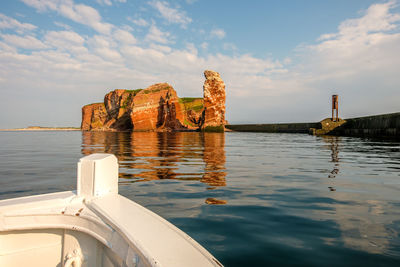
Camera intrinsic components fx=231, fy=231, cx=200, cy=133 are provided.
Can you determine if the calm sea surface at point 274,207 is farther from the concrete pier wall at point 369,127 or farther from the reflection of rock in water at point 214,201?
the concrete pier wall at point 369,127

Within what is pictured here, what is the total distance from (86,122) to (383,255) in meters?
114

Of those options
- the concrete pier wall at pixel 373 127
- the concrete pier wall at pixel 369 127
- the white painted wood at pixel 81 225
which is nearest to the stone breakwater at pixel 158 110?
the concrete pier wall at pixel 369 127

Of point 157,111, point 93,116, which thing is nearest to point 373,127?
point 157,111

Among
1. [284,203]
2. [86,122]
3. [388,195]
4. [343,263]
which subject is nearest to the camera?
[343,263]


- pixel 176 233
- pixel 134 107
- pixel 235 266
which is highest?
pixel 134 107

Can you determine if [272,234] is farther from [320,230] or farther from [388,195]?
[388,195]

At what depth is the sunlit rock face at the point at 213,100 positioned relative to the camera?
52.2 meters

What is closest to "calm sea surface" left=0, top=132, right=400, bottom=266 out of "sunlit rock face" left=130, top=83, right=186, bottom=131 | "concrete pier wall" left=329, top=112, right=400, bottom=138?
"concrete pier wall" left=329, top=112, right=400, bottom=138

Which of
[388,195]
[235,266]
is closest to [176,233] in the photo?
[235,266]

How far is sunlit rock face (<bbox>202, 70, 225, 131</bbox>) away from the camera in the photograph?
171 feet

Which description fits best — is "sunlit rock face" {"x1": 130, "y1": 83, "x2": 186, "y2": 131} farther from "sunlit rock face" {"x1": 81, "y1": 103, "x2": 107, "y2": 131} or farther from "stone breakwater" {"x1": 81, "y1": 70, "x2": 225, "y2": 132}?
"sunlit rock face" {"x1": 81, "y1": 103, "x2": 107, "y2": 131}

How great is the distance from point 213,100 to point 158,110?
23.2 meters

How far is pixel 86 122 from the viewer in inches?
4055

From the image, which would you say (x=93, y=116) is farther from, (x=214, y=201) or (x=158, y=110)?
(x=214, y=201)
